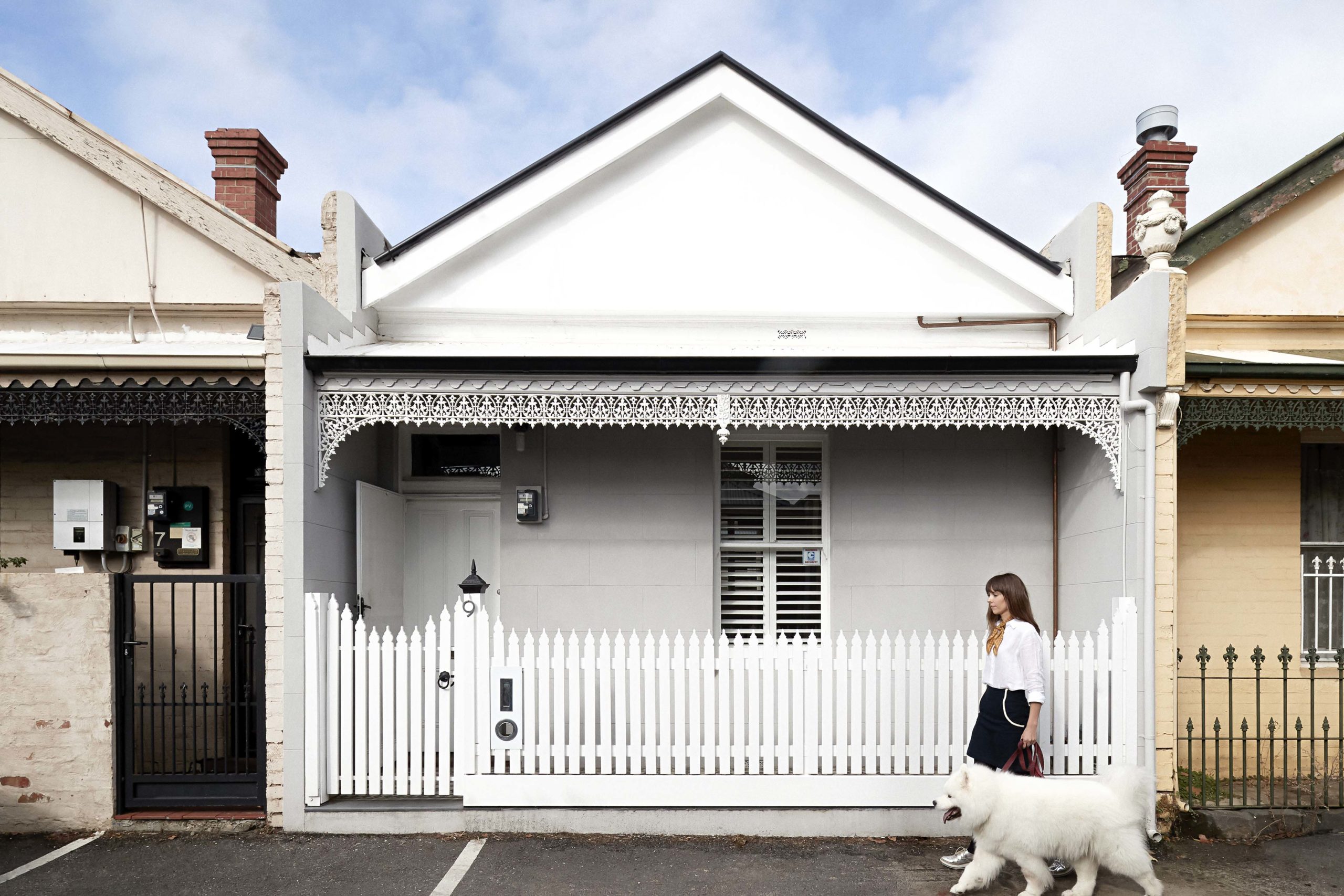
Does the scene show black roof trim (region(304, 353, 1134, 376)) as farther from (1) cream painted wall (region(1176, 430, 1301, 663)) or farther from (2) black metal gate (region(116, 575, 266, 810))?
(1) cream painted wall (region(1176, 430, 1301, 663))

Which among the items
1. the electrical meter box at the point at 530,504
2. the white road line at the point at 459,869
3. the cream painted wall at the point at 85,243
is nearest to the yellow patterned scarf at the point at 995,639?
the white road line at the point at 459,869

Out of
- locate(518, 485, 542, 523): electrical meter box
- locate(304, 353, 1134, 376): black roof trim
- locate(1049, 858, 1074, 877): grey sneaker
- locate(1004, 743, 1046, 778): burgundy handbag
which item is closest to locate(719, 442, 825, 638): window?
locate(518, 485, 542, 523): electrical meter box

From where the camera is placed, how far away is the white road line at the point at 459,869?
16.0 ft

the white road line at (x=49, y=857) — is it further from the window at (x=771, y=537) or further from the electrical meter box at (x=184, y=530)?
the window at (x=771, y=537)

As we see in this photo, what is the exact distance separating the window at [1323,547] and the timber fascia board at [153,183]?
874 cm

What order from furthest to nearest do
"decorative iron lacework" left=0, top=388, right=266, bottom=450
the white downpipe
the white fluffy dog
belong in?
1. "decorative iron lacework" left=0, top=388, right=266, bottom=450
2. the white downpipe
3. the white fluffy dog

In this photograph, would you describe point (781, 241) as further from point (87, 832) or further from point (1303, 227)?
point (87, 832)

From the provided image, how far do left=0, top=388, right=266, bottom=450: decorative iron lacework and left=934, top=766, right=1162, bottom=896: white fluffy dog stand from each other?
17.0 ft

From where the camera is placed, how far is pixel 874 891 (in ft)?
16.0

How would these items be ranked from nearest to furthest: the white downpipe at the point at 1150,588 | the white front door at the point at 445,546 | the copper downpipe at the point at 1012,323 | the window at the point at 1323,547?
the white downpipe at the point at 1150,588
the window at the point at 1323,547
the copper downpipe at the point at 1012,323
the white front door at the point at 445,546

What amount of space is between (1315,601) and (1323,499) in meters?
0.87

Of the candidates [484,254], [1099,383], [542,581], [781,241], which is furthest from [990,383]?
[484,254]

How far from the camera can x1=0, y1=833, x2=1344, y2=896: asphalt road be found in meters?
4.93

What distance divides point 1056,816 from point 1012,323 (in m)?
4.44
